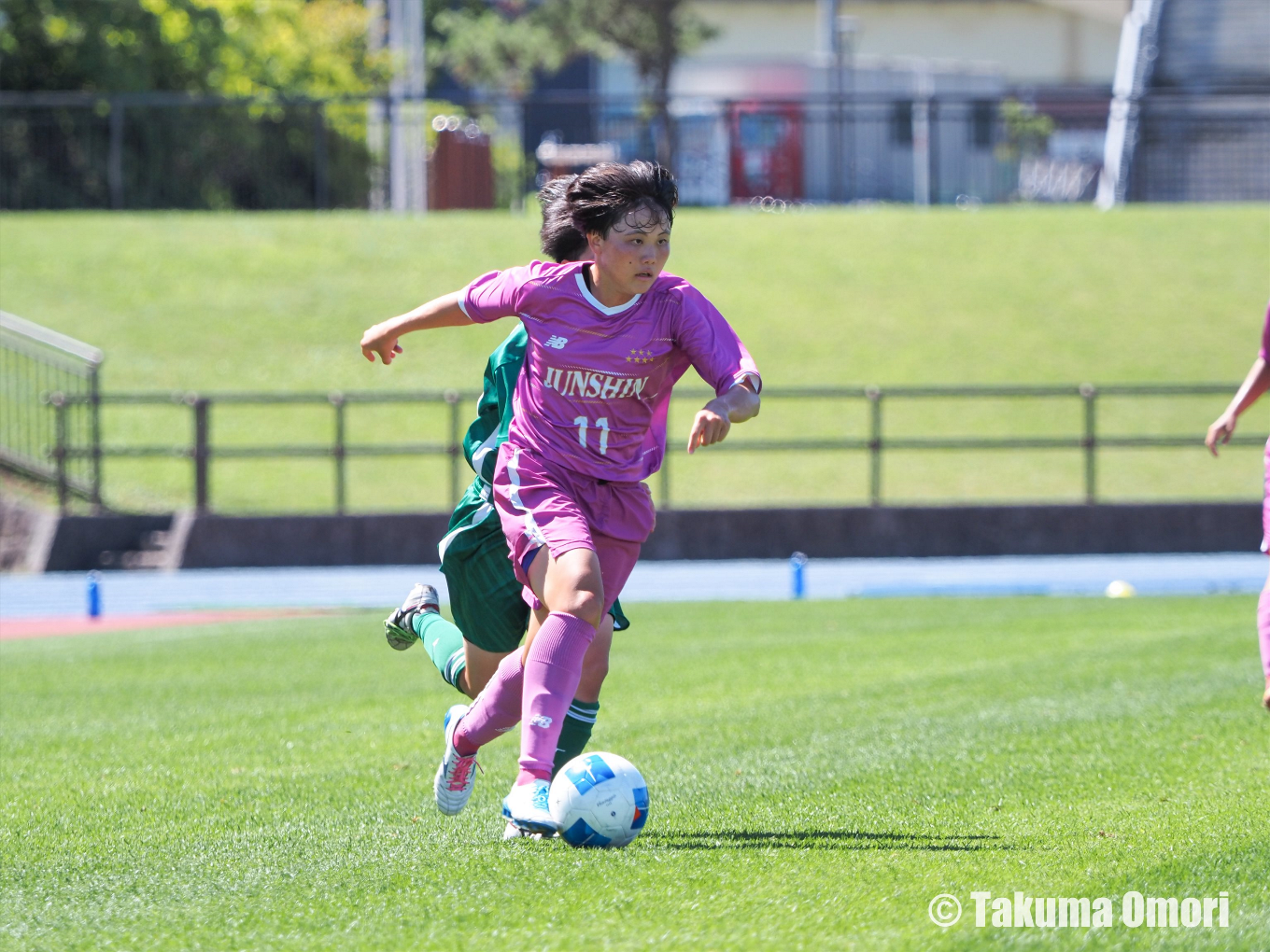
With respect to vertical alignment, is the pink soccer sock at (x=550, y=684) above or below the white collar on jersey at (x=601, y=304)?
below

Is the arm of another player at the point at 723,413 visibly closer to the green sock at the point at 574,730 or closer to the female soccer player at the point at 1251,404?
the green sock at the point at 574,730

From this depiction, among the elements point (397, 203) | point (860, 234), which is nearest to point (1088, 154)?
point (860, 234)

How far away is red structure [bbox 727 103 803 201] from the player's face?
2800 cm

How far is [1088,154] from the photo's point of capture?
3672 centimetres

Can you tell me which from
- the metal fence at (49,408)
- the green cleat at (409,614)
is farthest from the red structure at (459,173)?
the green cleat at (409,614)

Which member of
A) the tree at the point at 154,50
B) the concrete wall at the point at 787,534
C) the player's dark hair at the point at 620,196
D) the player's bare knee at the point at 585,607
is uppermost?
the tree at the point at 154,50

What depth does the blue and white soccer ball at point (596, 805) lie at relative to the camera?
437 cm

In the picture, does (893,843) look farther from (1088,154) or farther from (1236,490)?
(1088,154)

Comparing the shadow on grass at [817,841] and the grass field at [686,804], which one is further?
the shadow on grass at [817,841]

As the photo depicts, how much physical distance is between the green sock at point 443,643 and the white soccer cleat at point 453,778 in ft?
1.03

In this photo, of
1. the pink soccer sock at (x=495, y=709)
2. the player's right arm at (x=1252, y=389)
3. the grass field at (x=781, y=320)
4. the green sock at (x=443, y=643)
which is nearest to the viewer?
the pink soccer sock at (x=495, y=709)

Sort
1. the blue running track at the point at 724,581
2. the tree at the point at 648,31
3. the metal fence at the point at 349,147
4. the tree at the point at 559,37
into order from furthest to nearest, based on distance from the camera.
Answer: the tree at the point at 559,37, the tree at the point at 648,31, the metal fence at the point at 349,147, the blue running track at the point at 724,581

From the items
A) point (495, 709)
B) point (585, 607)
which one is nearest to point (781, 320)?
point (495, 709)

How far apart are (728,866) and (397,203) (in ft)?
93.2
